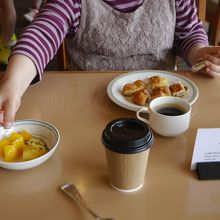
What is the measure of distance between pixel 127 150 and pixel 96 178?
13 centimetres

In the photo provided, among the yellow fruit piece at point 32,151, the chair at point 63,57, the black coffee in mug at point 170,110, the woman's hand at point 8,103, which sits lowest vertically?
the chair at point 63,57

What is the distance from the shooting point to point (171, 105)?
0.83m

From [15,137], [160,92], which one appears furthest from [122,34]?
[15,137]

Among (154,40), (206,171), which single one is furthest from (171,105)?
(154,40)

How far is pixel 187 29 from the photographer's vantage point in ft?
4.06

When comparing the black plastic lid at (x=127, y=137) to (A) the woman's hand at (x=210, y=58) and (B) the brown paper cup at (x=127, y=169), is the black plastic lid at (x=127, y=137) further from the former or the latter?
(A) the woman's hand at (x=210, y=58)

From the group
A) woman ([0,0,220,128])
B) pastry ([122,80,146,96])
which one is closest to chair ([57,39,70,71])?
woman ([0,0,220,128])

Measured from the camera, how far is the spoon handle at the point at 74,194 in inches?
25.3

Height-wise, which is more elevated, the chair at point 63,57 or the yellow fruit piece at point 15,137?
the yellow fruit piece at point 15,137

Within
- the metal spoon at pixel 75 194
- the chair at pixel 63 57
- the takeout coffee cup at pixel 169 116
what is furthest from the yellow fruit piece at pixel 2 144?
the chair at pixel 63 57

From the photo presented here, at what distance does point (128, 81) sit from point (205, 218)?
50cm

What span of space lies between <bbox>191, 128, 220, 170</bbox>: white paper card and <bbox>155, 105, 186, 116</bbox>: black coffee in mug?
0.42 ft

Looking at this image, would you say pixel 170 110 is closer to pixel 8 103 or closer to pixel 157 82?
pixel 157 82

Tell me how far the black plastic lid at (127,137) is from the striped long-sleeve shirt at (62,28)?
427 millimetres
